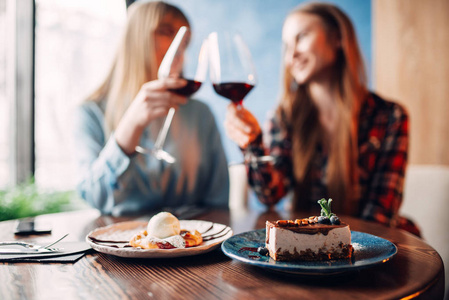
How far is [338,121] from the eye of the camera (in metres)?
2.04

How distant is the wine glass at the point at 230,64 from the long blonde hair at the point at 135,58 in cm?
51

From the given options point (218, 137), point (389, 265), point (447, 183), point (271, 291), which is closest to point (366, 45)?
point (447, 183)

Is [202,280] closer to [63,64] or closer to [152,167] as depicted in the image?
[152,167]

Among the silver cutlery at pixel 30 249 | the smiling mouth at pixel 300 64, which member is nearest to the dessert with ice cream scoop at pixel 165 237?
the silver cutlery at pixel 30 249

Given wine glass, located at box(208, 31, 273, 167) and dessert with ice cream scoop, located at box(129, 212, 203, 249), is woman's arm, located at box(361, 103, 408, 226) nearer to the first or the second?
wine glass, located at box(208, 31, 273, 167)

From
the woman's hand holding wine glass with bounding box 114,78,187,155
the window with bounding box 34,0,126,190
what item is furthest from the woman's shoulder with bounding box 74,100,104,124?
the window with bounding box 34,0,126,190

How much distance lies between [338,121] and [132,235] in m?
1.38

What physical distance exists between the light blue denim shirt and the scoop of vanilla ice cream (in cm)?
58

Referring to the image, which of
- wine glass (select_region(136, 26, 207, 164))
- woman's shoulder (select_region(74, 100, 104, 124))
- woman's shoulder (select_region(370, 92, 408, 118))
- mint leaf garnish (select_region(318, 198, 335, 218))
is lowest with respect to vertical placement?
mint leaf garnish (select_region(318, 198, 335, 218))

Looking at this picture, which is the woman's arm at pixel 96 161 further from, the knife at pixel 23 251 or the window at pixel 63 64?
the window at pixel 63 64

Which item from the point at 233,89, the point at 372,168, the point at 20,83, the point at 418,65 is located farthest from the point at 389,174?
the point at 20,83

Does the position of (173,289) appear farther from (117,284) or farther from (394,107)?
(394,107)

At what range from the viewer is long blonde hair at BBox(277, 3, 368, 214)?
1.94 metres

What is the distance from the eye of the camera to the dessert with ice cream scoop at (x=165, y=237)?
0.83 metres
